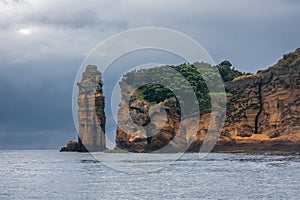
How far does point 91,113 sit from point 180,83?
2744 centimetres

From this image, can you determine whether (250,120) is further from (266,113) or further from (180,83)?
(180,83)

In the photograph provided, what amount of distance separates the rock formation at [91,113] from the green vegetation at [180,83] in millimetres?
9307

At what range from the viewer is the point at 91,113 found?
493 feet

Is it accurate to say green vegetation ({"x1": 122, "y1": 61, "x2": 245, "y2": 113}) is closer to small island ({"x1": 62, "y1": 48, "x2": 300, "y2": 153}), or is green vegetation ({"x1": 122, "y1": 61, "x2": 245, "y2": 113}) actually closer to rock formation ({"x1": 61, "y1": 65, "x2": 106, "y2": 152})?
small island ({"x1": 62, "y1": 48, "x2": 300, "y2": 153})

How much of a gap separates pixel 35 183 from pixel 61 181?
2404 mm

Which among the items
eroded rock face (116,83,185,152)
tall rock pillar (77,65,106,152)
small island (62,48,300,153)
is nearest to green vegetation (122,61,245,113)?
small island (62,48,300,153)

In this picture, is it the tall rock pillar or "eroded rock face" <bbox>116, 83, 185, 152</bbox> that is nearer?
"eroded rock face" <bbox>116, 83, 185, 152</bbox>

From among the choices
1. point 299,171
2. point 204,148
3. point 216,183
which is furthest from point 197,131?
point 216,183

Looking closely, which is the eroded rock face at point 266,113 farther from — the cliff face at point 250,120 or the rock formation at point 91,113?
the rock formation at point 91,113

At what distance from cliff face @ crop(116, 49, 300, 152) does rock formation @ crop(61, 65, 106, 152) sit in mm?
15931

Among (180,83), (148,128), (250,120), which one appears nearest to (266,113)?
(250,120)

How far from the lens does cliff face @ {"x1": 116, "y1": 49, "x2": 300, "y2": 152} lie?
103000mm

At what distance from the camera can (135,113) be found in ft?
415

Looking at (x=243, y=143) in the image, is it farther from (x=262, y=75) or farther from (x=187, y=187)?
(x=187, y=187)
